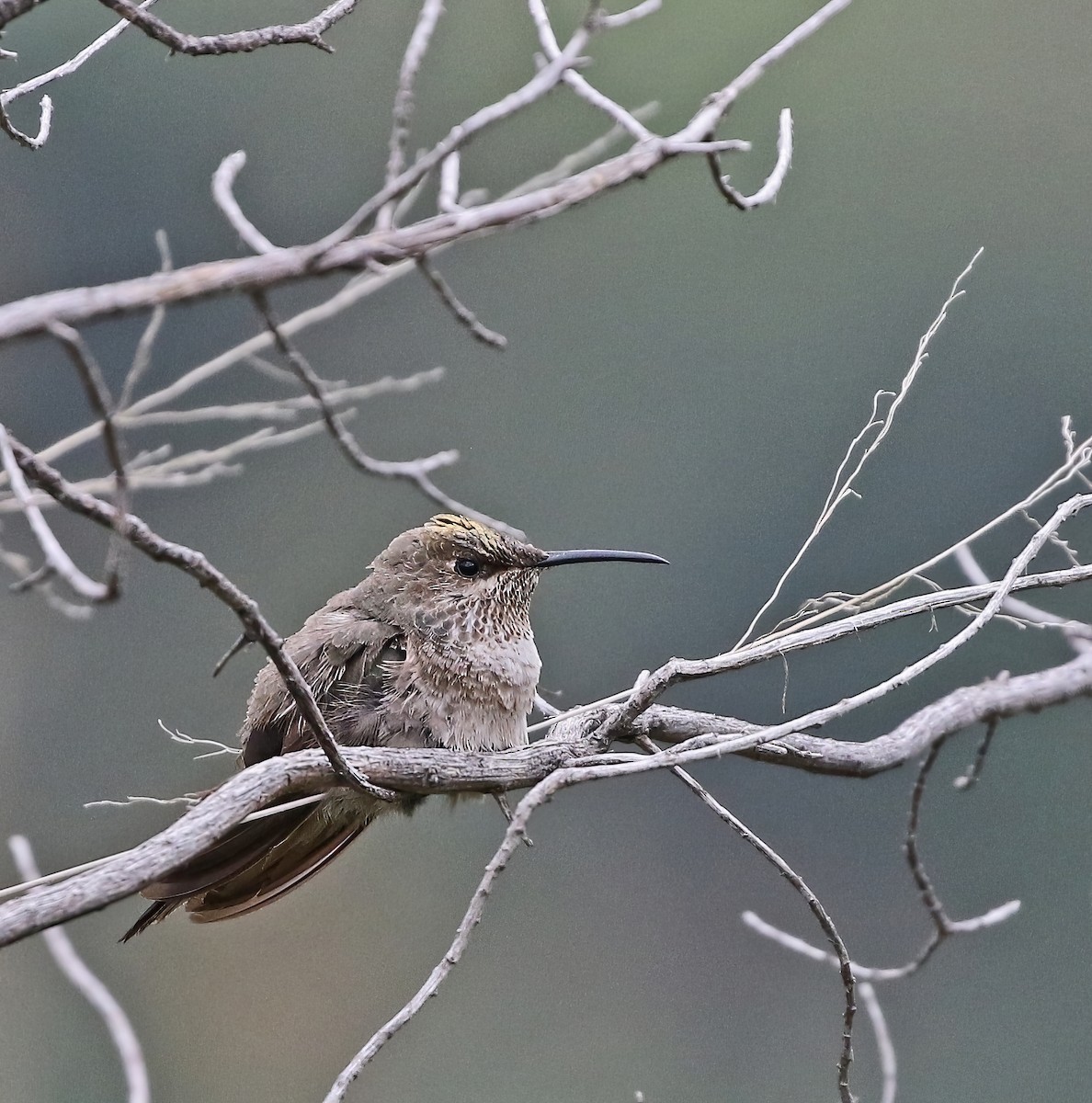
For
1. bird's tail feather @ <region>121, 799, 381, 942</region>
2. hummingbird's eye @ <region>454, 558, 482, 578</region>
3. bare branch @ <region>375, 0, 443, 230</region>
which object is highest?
bare branch @ <region>375, 0, 443, 230</region>

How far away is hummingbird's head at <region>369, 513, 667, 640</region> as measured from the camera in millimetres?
3568

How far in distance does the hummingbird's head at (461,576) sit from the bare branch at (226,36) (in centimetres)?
124

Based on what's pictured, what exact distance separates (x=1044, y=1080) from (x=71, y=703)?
332 inches

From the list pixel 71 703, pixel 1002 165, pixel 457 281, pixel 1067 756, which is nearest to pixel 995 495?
pixel 1067 756

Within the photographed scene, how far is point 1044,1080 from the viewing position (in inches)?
473

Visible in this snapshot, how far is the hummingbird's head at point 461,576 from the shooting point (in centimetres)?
357

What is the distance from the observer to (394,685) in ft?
11.3

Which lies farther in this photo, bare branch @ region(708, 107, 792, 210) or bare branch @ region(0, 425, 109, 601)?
bare branch @ region(708, 107, 792, 210)

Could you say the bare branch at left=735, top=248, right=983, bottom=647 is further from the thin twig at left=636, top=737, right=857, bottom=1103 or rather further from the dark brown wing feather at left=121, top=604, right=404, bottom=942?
the dark brown wing feather at left=121, top=604, right=404, bottom=942

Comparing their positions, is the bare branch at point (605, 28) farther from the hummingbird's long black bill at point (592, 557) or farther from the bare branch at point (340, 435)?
the hummingbird's long black bill at point (592, 557)

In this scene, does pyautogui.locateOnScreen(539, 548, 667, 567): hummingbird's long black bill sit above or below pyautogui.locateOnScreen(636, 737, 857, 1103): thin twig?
above

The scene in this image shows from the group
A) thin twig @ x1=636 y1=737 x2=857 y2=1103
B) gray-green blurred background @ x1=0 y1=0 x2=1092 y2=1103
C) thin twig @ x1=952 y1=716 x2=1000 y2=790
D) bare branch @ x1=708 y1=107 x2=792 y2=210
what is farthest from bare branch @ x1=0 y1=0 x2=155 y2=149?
gray-green blurred background @ x1=0 y1=0 x2=1092 y2=1103

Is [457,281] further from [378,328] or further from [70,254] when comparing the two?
[70,254]

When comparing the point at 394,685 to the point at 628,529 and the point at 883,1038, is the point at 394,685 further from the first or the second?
the point at 628,529
